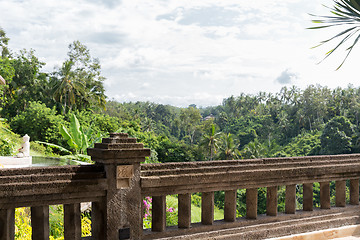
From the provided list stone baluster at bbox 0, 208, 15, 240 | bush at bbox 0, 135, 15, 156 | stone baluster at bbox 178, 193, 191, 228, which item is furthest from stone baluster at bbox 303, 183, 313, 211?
bush at bbox 0, 135, 15, 156

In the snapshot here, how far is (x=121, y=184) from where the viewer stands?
9.77 ft

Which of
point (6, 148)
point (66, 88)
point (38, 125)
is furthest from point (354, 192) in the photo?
point (66, 88)

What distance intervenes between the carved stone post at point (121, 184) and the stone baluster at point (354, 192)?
265 cm

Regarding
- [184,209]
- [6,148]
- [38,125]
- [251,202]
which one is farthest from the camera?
[38,125]

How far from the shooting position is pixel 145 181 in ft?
10.0

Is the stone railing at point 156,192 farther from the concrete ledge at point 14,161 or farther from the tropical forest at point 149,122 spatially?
the concrete ledge at point 14,161

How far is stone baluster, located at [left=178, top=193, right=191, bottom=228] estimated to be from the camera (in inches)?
129

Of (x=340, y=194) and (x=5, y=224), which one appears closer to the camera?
(x=5, y=224)

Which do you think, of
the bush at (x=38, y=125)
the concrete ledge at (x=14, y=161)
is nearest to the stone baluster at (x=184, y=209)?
the concrete ledge at (x=14, y=161)

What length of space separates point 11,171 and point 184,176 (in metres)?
1.34

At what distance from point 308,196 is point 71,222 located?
2415 mm

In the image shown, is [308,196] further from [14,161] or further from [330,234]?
[14,161]

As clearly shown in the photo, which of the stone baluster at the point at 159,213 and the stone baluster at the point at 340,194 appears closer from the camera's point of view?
the stone baluster at the point at 159,213

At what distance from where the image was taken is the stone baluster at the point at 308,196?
12.9 feet
